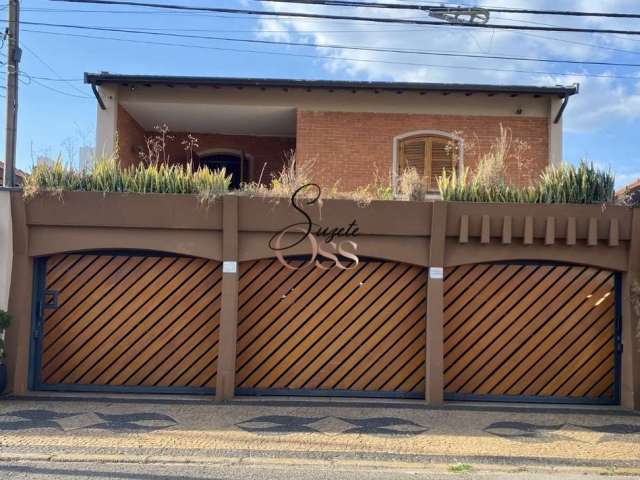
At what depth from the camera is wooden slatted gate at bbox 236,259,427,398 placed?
9.32m

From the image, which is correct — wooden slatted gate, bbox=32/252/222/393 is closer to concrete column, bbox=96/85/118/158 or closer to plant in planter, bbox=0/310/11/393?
plant in planter, bbox=0/310/11/393

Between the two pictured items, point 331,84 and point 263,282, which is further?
point 331,84

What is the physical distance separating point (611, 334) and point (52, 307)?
8596 millimetres

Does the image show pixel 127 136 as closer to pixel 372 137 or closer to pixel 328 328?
pixel 372 137

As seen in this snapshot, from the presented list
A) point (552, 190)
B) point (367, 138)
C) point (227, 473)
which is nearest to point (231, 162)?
point (367, 138)

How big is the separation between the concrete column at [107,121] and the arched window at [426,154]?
6511 mm

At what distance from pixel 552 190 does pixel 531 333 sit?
7.25 ft

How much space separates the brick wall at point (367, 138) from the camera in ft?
45.5

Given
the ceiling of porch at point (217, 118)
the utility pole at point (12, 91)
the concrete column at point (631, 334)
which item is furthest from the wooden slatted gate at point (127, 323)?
the concrete column at point (631, 334)

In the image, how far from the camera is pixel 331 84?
13.2 meters

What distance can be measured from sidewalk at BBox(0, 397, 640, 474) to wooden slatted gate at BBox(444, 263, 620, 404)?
0.47 meters

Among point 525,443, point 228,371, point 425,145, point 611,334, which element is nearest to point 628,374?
point 611,334

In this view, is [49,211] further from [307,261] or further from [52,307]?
[307,261]

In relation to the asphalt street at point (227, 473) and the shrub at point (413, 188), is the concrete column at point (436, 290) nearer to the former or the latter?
the shrub at point (413, 188)
